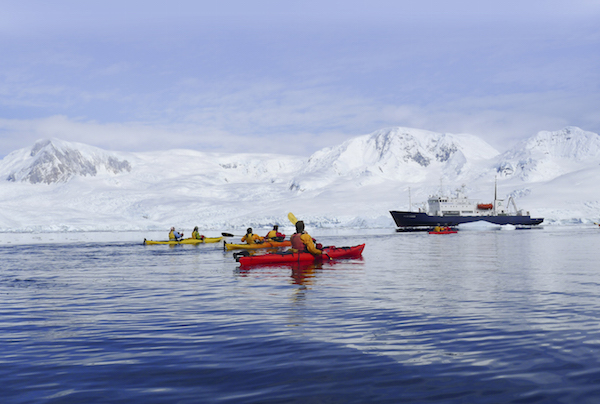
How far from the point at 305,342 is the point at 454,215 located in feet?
295

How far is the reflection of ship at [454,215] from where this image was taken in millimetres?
91438

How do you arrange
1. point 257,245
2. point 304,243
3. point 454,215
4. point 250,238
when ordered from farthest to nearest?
1. point 454,215
2. point 257,245
3. point 250,238
4. point 304,243

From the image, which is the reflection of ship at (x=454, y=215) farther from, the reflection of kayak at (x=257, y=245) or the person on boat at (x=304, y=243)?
the person on boat at (x=304, y=243)

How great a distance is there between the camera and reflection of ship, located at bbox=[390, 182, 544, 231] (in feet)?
300

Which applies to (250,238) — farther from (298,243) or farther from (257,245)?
(298,243)

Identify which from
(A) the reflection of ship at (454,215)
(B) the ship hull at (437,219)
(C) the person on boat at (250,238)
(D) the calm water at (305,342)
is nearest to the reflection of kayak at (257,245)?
(C) the person on boat at (250,238)

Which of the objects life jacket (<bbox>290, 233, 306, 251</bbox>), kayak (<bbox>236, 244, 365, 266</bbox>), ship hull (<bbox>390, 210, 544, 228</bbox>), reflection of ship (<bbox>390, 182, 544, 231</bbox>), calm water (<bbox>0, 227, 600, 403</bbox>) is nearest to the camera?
calm water (<bbox>0, 227, 600, 403</bbox>)

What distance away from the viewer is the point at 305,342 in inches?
332

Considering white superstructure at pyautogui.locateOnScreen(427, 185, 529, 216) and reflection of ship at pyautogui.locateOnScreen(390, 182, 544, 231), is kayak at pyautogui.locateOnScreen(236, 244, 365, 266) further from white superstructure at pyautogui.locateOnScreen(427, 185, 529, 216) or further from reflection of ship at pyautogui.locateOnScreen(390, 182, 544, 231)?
white superstructure at pyautogui.locateOnScreen(427, 185, 529, 216)

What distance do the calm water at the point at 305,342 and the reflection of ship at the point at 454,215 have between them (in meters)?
74.9

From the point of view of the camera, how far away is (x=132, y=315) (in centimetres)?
1136

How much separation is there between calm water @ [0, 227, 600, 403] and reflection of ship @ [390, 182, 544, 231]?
7490 cm

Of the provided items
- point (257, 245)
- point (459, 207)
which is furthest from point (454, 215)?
point (257, 245)

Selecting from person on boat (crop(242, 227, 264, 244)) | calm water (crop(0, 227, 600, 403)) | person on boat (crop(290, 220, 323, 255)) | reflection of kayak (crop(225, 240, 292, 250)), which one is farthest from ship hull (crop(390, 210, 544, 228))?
calm water (crop(0, 227, 600, 403))
